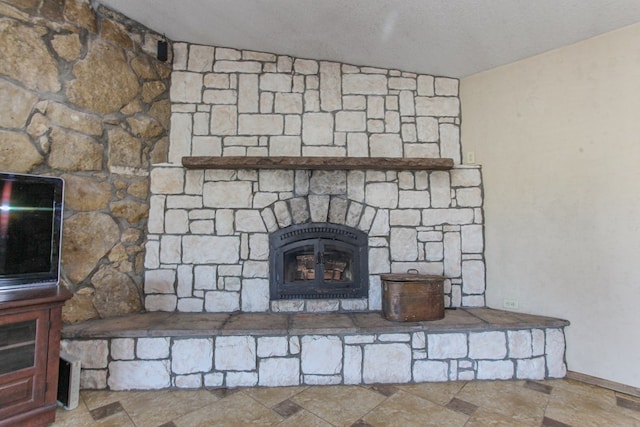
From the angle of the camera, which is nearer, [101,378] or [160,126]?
[101,378]

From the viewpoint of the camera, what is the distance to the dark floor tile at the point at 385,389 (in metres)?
1.98

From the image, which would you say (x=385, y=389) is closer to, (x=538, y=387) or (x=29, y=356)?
(x=538, y=387)

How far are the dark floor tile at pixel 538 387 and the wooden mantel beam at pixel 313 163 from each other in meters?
1.65

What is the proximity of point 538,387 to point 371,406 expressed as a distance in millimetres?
1187

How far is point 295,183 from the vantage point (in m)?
2.61

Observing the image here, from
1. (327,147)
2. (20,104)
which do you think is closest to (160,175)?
(20,104)

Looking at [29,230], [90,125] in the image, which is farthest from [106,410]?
[90,125]

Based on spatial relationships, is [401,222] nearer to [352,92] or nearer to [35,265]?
[352,92]

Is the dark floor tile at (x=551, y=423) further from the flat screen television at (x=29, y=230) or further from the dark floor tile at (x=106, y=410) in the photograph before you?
the flat screen television at (x=29, y=230)

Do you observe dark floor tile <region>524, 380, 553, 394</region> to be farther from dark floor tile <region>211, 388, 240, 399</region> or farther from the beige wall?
dark floor tile <region>211, 388, 240, 399</region>

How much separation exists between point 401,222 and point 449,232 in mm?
429

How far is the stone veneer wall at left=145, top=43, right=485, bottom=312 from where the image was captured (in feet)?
8.25

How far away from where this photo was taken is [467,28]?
218cm

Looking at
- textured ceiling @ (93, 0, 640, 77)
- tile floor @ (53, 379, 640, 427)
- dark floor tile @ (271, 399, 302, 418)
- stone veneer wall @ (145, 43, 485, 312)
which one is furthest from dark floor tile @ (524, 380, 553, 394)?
textured ceiling @ (93, 0, 640, 77)
